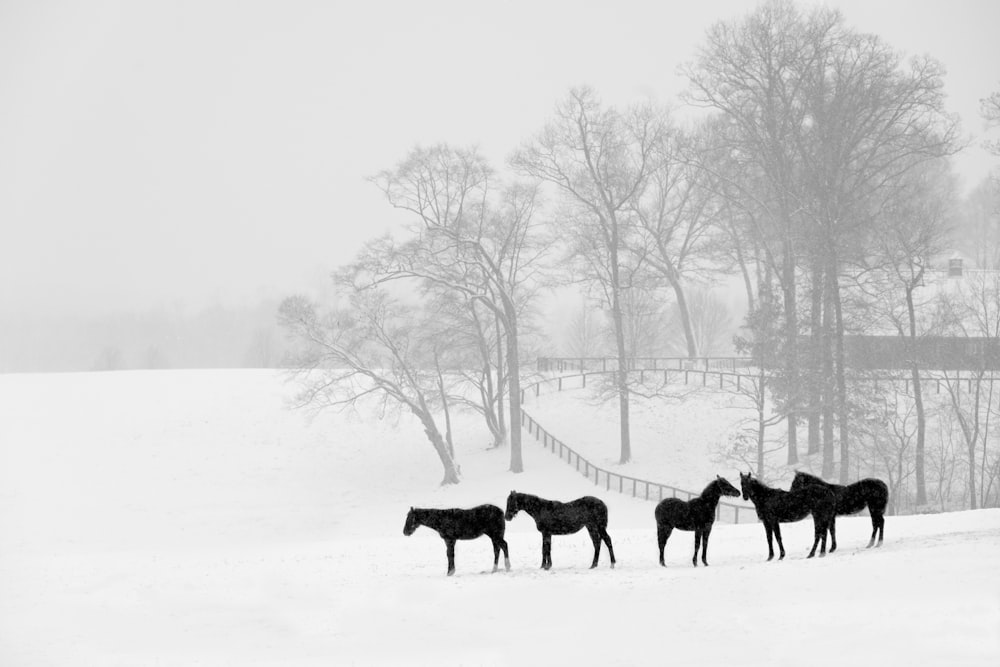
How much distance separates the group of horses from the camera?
17031 mm

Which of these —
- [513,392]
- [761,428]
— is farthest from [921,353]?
[513,392]

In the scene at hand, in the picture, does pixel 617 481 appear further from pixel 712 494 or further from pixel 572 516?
pixel 712 494

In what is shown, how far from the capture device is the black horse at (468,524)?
1816 centimetres

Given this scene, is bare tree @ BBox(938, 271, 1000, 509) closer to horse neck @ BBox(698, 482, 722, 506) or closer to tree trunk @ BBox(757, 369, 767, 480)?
tree trunk @ BBox(757, 369, 767, 480)

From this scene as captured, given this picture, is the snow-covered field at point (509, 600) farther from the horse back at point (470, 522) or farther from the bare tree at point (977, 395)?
the bare tree at point (977, 395)

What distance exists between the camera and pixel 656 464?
133 feet

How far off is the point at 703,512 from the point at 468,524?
454 centimetres

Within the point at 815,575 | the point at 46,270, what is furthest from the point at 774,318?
the point at 46,270

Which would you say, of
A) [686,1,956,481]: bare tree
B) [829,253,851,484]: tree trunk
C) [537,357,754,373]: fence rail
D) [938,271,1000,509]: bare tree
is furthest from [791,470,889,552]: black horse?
[537,357,754,373]: fence rail

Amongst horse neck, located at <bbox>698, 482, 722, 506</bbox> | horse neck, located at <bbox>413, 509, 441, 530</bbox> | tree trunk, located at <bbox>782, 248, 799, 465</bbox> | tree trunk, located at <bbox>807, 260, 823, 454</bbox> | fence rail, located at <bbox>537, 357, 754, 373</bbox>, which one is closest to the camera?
horse neck, located at <bbox>698, 482, 722, 506</bbox>

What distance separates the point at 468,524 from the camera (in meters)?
18.3

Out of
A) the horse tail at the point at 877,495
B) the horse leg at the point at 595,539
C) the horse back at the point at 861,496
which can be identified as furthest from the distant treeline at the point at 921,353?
the horse leg at the point at 595,539

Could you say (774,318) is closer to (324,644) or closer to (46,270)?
(324,644)

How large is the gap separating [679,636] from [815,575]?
10.2ft
